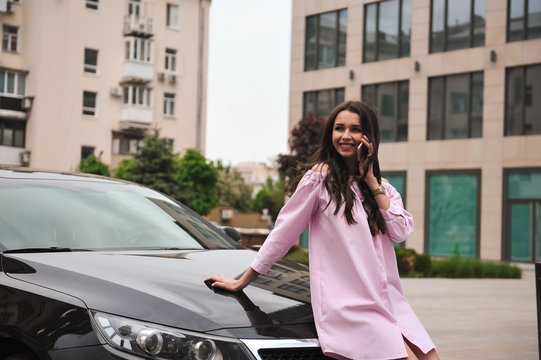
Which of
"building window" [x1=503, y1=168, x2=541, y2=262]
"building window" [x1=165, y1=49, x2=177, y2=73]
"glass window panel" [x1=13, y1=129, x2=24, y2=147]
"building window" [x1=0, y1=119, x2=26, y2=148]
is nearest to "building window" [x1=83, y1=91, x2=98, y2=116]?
"building window" [x1=0, y1=119, x2=26, y2=148]

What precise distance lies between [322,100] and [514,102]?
31.5 ft

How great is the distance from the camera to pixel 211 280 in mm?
3592

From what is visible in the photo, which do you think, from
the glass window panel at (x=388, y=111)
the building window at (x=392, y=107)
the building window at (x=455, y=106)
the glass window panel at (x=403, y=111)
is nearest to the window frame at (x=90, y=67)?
the building window at (x=392, y=107)

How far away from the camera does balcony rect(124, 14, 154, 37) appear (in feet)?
171

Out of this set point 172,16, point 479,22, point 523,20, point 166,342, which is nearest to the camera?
point 166,342

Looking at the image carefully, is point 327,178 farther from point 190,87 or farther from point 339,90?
point 190,87

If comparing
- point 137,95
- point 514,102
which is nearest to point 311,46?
point 514,102

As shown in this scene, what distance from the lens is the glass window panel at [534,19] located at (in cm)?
3156

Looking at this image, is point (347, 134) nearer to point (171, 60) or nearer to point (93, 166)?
point (93, 166)

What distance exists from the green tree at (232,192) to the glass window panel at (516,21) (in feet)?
148

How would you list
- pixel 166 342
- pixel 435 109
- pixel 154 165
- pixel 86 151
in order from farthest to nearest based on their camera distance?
pixel 86 151 < pixel 154 165 < pixel 435 109 < pixel 166 342

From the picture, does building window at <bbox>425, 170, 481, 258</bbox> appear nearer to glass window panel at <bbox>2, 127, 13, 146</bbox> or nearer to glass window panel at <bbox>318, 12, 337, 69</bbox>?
glass window panel at <bbox>318, 12, 337, 69</bbox>

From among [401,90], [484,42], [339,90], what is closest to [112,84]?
[339,90]

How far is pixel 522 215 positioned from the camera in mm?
31422
